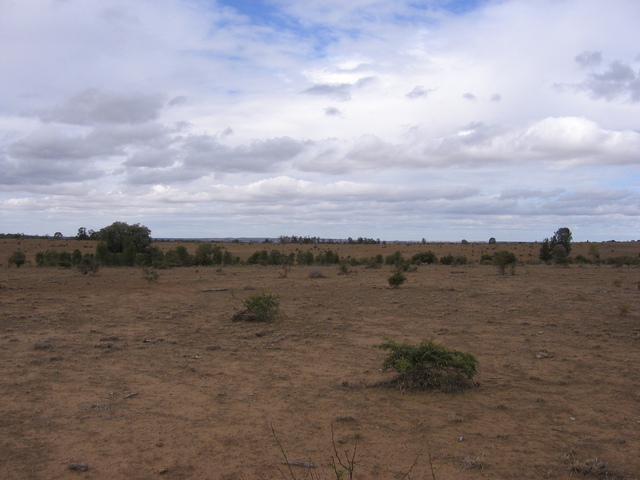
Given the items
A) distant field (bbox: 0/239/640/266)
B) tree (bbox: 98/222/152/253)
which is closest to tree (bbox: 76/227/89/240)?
distant field (bbox: 0/239/640/266)

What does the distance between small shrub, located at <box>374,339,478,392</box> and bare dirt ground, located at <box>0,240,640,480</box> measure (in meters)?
0.28

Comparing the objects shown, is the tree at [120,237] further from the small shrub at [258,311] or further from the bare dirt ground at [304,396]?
the small shrub at [258,311]

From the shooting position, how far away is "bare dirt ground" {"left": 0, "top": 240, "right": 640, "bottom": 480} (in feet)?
19.0

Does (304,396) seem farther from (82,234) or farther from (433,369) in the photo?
(82,234)

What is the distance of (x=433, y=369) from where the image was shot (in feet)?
28.1

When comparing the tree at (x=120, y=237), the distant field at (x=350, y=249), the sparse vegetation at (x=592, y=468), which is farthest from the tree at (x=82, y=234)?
the sparse vegetation at (x=592, y=468)

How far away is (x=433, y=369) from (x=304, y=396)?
89.4 inches

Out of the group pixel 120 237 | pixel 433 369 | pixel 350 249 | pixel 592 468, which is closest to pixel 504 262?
pixel 433 369

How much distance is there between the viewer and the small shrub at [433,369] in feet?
27.5

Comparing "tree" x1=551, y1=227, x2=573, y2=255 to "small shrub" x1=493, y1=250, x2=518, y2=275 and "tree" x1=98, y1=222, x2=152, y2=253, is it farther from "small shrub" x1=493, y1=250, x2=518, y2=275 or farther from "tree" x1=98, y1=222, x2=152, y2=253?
"tree" x1=98, y1=222, x2=152, y2=253

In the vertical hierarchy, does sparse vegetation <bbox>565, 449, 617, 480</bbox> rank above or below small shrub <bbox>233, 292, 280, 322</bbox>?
below

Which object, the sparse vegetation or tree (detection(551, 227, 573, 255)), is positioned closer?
the sparse vegetation

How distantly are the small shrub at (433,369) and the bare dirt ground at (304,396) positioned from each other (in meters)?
0.28

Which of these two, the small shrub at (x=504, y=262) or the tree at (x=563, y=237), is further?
the tree at (x=563, y=237)
